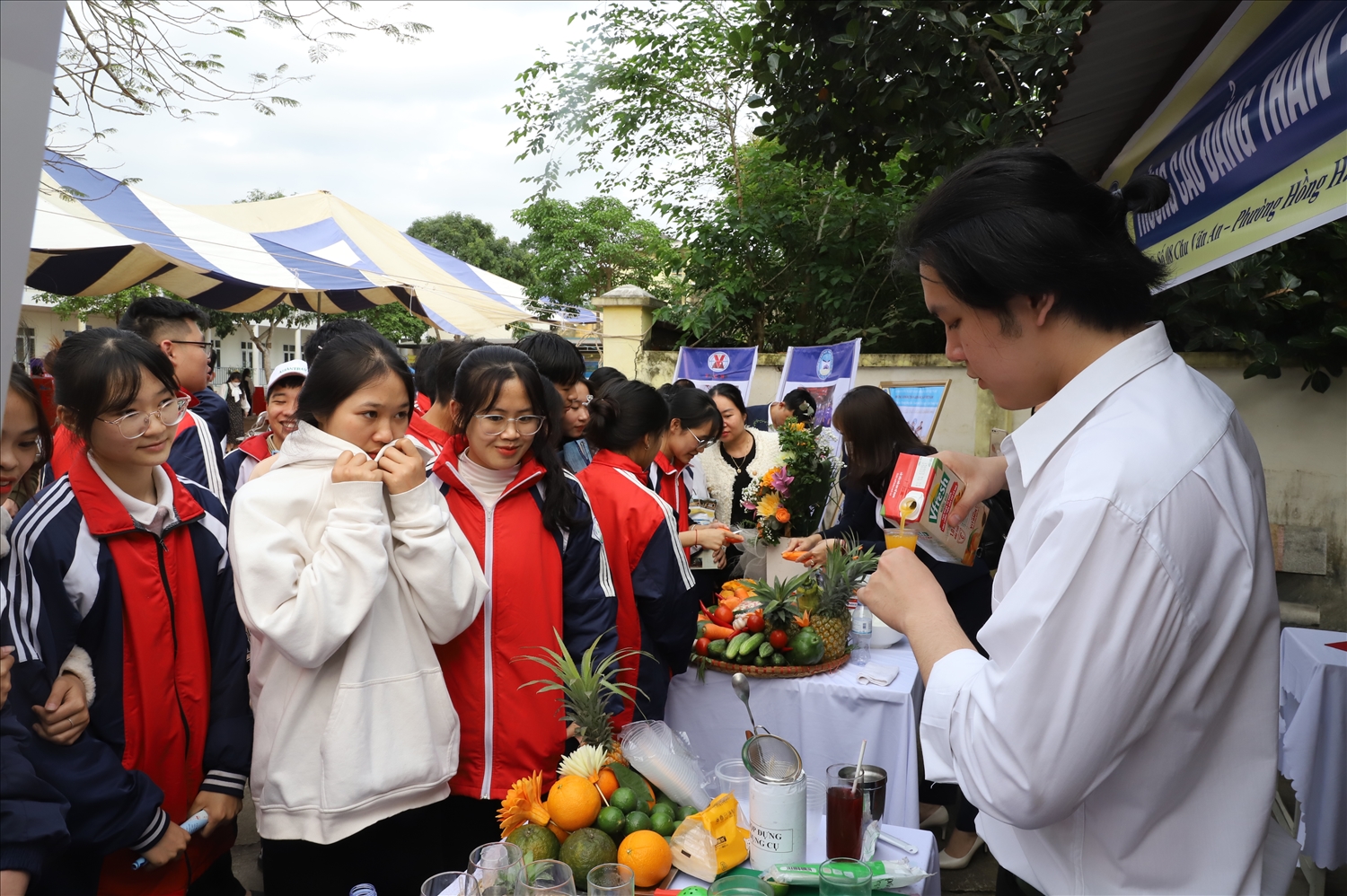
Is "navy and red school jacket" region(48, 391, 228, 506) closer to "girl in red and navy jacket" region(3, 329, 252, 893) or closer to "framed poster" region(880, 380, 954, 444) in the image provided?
"girl in red and navy jacket" region(3, 329, 252, 893)

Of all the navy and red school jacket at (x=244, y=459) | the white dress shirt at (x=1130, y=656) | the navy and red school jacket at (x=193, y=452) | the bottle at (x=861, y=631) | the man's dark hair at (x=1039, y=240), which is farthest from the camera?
the navy and red school jacket at (x=244, y=459)

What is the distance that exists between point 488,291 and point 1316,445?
11766mm

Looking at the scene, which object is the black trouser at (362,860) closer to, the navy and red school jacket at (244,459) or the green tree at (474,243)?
the navy and red school jacket at (244,459)

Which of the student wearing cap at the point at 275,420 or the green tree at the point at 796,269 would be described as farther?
the green tree at the point at 796,269

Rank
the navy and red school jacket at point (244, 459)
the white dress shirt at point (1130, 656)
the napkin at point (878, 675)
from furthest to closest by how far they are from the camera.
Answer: the navy and red school jacket at point (244, 459) → the napkin at point (878, 675) → the white dress shirt at point (1130, 656)

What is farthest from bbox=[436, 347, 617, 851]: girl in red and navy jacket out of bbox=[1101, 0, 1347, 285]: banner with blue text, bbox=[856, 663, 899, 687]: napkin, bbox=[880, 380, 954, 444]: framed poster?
bbox=[880, 380, 954, 444]: framed poster

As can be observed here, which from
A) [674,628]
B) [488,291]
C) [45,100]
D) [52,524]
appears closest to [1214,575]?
[45,100]

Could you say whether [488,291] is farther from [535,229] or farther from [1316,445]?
[1316,445]

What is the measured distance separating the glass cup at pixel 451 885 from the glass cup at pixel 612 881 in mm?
212

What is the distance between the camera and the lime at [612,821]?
5.64 feet

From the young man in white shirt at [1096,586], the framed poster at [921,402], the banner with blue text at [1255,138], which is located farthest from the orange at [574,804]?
the framed poster at [921,402]

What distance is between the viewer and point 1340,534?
17.8ft

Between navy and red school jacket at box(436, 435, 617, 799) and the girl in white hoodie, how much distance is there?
170 mm

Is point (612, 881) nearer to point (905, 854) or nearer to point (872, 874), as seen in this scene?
point (872, 874)
